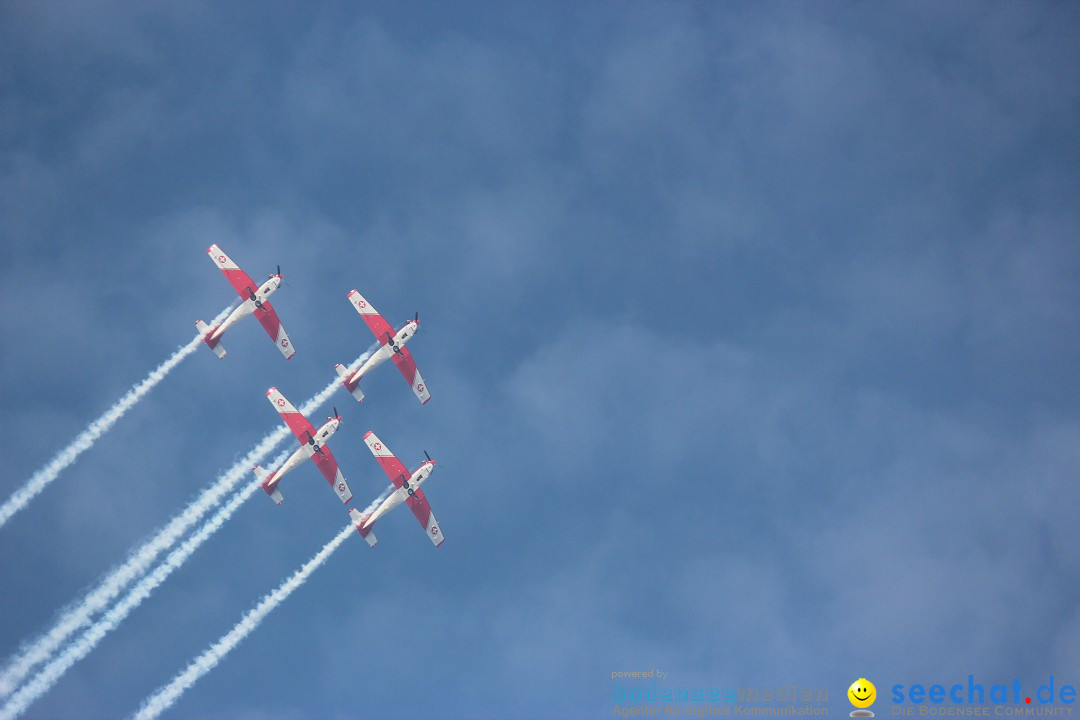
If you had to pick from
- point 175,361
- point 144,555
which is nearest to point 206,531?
point 144,555

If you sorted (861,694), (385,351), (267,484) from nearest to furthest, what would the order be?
(861,694)
(267,484)
(385,351)

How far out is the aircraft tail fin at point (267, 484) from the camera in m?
114

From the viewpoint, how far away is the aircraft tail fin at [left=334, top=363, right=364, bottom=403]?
117062 mm

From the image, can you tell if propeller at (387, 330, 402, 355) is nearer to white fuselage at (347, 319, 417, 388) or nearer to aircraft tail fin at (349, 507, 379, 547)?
white fuselage at (347, 319, 417, 388)

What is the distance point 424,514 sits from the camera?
123 metres

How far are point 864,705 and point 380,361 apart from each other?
1763 inches

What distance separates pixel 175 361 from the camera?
118m

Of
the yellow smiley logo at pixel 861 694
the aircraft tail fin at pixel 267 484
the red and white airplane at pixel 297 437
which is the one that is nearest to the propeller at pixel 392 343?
the red and white airplane at pixel 297 437

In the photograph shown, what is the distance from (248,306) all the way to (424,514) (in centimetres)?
2085

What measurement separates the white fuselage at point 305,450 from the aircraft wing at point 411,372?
→ 24.6ft

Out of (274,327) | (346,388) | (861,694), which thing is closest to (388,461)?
(346,388)

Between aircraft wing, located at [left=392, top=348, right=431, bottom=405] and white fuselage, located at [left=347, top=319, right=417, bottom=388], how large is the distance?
0.83 metres

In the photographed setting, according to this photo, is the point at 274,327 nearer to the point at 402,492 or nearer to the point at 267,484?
the point at 267,484

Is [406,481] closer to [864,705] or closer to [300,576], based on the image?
Result: [300,576]
